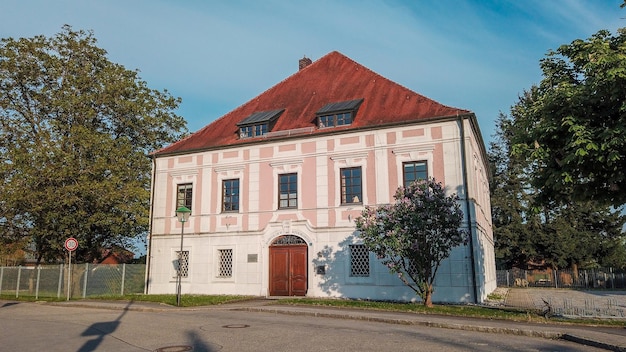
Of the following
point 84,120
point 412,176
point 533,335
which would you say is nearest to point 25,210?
point 84,120

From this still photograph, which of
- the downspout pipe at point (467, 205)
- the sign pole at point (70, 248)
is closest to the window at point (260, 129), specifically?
the downspout pipe at point (467, 205)

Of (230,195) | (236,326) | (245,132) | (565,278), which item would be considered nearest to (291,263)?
(230,195)

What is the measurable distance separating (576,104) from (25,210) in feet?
85.8

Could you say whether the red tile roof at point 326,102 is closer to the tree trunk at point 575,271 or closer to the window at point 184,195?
the window at point 184,195

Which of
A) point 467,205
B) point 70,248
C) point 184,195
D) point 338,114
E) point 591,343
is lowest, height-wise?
point 591,343

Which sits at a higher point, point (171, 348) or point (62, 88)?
point (62, 88)

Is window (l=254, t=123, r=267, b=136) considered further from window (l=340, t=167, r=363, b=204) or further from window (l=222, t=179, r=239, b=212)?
window (l=340, t=167, r=363, b=204)

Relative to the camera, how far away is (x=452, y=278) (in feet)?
63.2

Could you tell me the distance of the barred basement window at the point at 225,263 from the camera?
2364 centimetres

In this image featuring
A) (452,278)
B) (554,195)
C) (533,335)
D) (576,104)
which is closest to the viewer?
(533,335)

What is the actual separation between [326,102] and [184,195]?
8.90 m

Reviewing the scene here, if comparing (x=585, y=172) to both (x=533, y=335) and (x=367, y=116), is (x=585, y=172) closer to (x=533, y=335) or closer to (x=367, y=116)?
(x=533, y=335)

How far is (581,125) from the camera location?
11.1 meters

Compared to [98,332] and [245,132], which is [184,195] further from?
[98,332]
